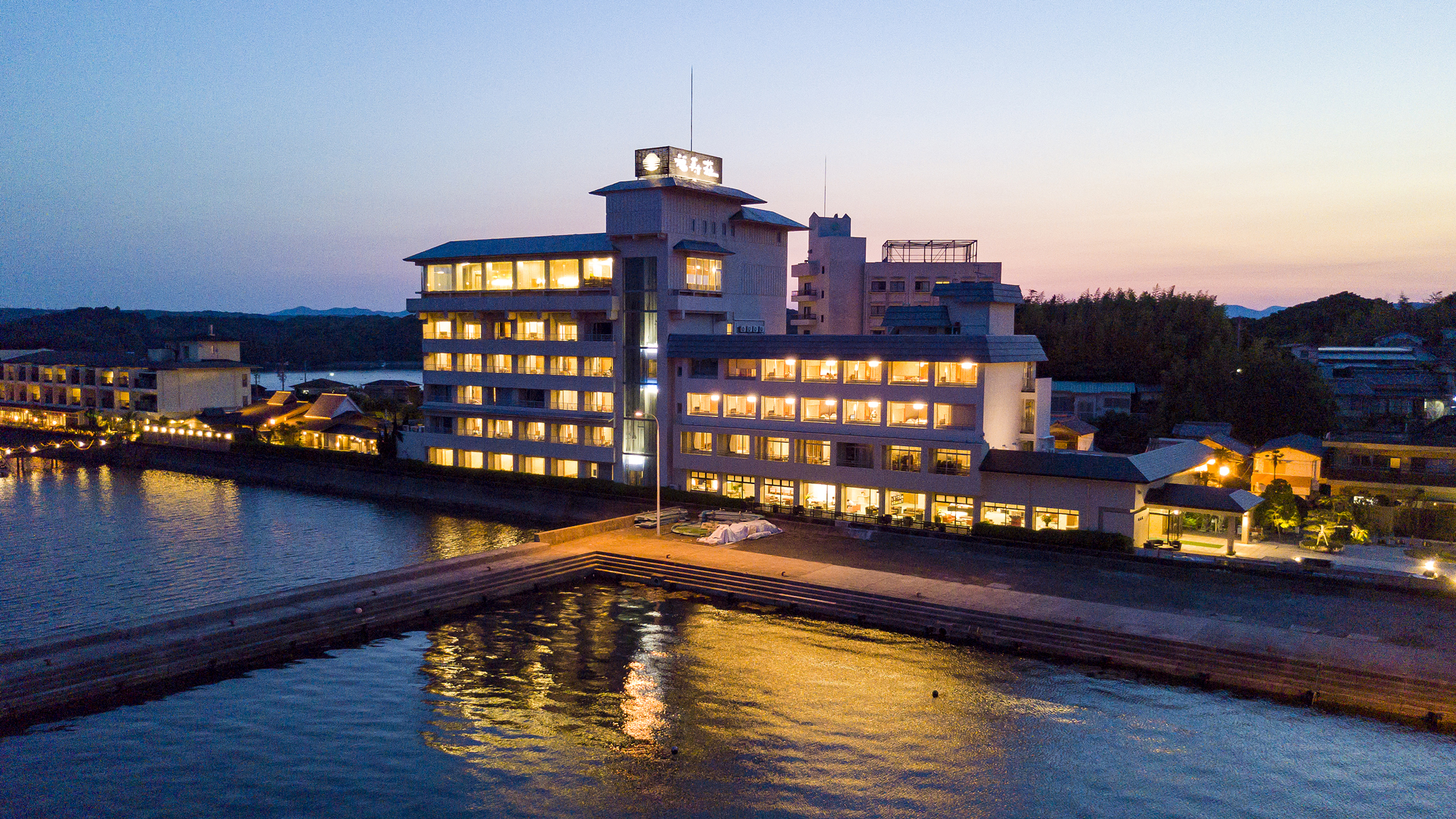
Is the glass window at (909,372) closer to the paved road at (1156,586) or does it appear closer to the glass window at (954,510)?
the glass window at (954,510)

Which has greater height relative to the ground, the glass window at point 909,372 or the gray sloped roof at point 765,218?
the gray sloped roof at point 765,218

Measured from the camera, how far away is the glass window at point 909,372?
2552 inches

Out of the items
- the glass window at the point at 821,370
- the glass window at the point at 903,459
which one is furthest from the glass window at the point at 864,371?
the glass window at the point at 903,459

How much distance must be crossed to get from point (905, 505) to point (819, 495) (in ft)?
23.3

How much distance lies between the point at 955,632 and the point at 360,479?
69.1m

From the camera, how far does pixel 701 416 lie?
75.6 m

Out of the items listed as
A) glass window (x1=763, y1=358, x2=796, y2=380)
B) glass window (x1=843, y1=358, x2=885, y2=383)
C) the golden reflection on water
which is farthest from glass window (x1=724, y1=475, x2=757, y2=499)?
the golden reflection on water

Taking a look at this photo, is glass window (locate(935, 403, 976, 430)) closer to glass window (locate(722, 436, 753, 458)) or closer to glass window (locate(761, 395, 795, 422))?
glass window (locate(761, 395, 795, 422))

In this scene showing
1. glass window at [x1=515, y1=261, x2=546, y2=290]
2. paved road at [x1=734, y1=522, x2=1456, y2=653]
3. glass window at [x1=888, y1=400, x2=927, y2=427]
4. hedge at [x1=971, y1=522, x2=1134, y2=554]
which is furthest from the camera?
glass window at [x1=515, y1=261, x2=546, y2=290]

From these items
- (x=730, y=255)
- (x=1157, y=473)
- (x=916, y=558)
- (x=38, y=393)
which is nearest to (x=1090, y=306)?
(x=730, y=255)

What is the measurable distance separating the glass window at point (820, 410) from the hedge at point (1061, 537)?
48.5 feet

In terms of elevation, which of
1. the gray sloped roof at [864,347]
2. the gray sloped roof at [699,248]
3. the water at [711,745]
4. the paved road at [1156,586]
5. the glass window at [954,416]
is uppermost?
the gray sloped roof at [699,248]

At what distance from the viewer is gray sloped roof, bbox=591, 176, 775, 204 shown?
7512 cm

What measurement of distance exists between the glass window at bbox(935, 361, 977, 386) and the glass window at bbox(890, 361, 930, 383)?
A: 799mm
